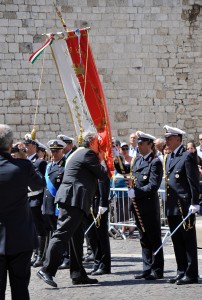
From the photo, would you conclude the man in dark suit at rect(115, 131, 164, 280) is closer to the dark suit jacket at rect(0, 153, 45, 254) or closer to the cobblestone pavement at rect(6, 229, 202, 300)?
the cobblestone pavement at rect(6, 229, 202, 300)

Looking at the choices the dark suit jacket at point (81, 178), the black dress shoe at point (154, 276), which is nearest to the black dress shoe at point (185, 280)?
the black dress shoe at point (154, 276)

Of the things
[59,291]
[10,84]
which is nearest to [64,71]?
[59,291]

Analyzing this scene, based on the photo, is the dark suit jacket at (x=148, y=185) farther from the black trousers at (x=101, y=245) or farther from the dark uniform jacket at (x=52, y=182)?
the dark uniform jacket at (x=52, y=182)

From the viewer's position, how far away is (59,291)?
29.2 ft

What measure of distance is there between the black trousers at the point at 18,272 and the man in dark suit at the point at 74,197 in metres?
2.29

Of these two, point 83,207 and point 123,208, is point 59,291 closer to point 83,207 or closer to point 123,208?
point 83,207

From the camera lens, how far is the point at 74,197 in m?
9.00

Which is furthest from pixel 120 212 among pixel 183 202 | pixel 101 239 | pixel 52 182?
pixel 183 202

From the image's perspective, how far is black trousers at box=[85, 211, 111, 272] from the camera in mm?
10109

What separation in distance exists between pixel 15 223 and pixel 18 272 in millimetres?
390

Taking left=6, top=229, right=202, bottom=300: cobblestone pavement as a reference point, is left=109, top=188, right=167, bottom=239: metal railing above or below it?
below

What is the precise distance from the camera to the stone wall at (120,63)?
20.9 meters

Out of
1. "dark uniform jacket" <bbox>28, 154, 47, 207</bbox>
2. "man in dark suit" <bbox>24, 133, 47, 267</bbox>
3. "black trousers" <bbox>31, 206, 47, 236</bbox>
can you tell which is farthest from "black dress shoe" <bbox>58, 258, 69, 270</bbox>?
"dark uniform jacket" <bbox>28, 154, 47, 207</bbox>

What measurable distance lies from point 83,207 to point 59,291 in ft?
3.04
